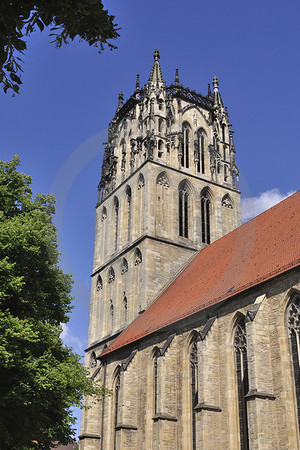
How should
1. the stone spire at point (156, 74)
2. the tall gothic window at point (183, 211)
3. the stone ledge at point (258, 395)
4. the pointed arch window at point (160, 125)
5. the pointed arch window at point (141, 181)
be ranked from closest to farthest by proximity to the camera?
the stone ledge at point (258, 395), the tall gothic window at point (183, 211), the pointed arch window at point (141, 181), the pointed arch window at point (160, 125), the stone spire at point (156, 74)

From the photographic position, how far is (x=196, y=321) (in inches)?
733

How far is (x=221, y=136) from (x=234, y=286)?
1789 cm

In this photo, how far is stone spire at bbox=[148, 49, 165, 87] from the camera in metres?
32.5

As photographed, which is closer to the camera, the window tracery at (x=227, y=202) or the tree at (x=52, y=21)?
the tree at (x=52, y=21)

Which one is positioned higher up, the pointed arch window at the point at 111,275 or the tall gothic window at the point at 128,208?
the tall gothic window at the point at 128,208

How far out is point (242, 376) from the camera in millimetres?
16062

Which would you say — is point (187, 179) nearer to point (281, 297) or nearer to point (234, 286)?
point (234, 286)

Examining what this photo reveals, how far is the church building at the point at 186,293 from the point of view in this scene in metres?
15.0

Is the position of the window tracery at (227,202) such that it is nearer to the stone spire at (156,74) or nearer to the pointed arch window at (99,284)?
the stone spire at (156,74)

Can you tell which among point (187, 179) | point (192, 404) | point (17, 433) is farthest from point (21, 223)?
point (187, 179)

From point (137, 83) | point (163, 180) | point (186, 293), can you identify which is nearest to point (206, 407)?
point (186, 293)

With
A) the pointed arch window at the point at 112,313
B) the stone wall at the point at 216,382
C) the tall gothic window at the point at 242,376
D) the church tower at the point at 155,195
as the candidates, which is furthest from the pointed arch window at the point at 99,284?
the tall gothic window at the point at 242,376

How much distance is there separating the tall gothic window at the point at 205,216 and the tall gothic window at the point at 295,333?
14.2 meters

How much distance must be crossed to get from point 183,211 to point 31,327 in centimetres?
1700
